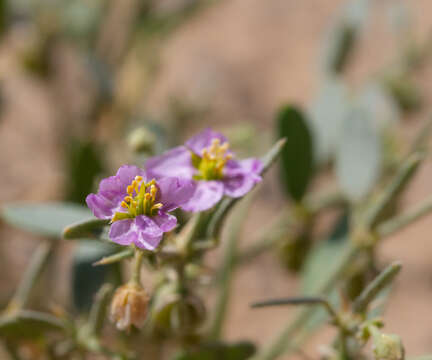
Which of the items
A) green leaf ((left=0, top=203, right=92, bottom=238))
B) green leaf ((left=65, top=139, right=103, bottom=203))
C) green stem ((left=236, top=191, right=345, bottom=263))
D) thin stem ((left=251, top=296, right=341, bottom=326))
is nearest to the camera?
thin stem ((left=251, top=296, right=341, bottom=326))

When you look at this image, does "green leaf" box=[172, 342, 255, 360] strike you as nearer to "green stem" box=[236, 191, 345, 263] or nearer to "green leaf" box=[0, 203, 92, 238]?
"green leaf" box=[0, 203, 92, 238]

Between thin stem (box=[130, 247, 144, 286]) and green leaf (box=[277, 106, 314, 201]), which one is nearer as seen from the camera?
→ thin stem (box=[130, 247, 144, 286])

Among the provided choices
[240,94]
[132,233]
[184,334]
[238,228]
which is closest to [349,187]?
[238,228]

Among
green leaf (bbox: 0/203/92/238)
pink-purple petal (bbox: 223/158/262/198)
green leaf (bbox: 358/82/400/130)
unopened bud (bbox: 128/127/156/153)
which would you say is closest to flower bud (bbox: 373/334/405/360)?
pink-purple petal (bbox: 223/158/262/198)

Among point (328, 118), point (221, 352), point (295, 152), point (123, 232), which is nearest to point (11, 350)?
point (221, 352)

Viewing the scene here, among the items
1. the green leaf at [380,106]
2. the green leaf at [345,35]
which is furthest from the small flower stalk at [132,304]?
the green leaf at [345,35]

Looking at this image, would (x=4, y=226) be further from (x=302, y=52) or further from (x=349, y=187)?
(x=302, y=52)

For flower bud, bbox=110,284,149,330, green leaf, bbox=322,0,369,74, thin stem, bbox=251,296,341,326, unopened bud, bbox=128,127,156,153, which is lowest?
thin stem, bbox=251,296,341,326

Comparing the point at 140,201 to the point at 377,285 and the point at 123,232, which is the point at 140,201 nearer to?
the point at 123,232
